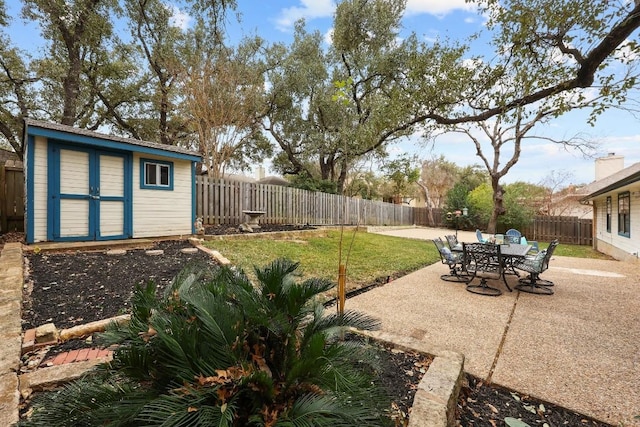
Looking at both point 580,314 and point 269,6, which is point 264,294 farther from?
point 269,6

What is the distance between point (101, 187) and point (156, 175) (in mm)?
1114

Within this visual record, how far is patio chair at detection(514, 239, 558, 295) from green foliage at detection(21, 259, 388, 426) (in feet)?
15.0

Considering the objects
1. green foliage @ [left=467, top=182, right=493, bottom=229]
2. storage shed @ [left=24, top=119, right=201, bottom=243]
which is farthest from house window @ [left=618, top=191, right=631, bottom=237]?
storage shed @ [left=24, top=119, right=201, bottom=243]

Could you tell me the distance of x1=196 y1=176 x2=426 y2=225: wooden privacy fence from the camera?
28.0ft

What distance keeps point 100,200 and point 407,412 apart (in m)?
6.55

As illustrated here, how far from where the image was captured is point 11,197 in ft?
22.8

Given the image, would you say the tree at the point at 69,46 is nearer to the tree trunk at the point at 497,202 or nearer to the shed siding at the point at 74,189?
the shed siding at the point at 74,189

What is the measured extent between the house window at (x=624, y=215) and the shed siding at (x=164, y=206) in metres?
12.1

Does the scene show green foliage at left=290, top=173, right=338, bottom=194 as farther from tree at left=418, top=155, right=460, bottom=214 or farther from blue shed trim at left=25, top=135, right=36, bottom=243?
tree at left=418, top=155, right=460, bottom=214

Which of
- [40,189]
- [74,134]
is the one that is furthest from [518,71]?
[40,189]

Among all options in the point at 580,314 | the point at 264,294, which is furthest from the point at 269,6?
the point at 580,314

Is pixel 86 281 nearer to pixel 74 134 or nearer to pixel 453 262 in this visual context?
pixel 74 134

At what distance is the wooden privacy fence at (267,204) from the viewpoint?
8.55 meters

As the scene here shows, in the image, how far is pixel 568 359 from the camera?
2.41 m
